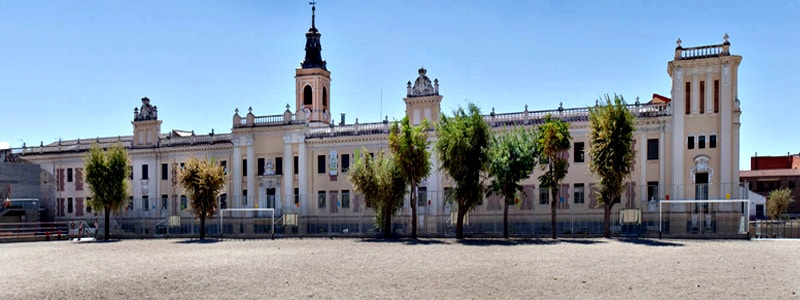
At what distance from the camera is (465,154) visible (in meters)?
41.4

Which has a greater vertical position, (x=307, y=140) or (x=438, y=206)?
(x=307, y=140)

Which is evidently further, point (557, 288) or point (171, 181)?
point (171, 181)

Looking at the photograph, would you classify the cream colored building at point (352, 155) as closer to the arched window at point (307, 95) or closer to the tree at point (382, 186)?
the arched window at point (307, 95)

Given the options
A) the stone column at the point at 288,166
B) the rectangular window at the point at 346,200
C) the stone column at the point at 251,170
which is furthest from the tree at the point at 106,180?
the rectangular window at the point at 346,200

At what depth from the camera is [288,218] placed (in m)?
54.6

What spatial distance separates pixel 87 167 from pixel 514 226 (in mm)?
29816

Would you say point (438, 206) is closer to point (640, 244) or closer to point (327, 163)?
point (327, 163)

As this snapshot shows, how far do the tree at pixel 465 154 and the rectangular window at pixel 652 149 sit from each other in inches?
501

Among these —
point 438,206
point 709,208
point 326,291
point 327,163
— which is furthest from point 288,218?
point 326,291

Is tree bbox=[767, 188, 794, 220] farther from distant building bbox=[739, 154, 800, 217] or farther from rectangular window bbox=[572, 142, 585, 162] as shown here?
rectangular window bbox=[572, 142, 585, 162]

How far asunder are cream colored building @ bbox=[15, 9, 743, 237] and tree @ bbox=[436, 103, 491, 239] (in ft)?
18.7

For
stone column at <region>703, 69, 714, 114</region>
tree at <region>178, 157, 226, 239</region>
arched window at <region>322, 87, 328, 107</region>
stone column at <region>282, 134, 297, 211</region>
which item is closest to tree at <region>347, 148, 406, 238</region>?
tree at <region>178, 157, 226, 239</region>

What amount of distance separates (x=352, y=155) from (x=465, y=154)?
1849 cm

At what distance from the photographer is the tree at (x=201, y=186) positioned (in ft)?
162
